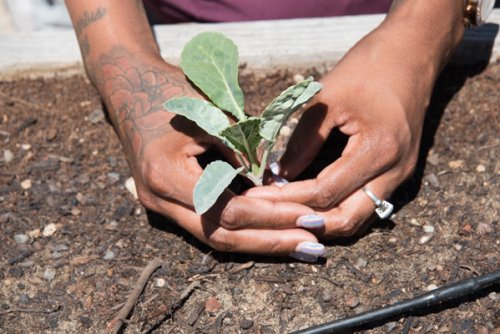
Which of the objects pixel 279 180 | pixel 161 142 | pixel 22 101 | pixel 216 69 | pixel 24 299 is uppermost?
pixel 216 69

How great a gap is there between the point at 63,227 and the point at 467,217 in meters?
1.02

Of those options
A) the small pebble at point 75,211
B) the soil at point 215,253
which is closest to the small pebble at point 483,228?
the soil at point 215,253

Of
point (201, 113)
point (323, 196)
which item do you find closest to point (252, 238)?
point (323, 196)

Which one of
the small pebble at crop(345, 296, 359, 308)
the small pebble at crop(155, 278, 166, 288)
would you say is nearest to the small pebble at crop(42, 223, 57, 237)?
the small pebble at crop(155, 278, 166, 288)

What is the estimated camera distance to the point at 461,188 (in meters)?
1.73

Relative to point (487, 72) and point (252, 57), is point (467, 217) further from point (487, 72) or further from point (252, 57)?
point (252, 57)

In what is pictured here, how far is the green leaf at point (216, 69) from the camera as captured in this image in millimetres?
1520

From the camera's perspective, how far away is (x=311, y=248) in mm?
1463

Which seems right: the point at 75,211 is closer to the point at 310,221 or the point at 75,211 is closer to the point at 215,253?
the point at 215,253

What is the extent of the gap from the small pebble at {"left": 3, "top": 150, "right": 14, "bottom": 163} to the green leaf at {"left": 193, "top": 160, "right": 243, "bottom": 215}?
78 cm

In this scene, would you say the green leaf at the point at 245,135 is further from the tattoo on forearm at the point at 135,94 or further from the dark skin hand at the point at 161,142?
the tattoo on forearm at the point at 135,94

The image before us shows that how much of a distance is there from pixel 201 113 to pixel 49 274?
56 centimetres

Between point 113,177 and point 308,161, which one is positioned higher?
point 308,161

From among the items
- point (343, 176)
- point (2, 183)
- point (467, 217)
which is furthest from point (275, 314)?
point (2, 183)
